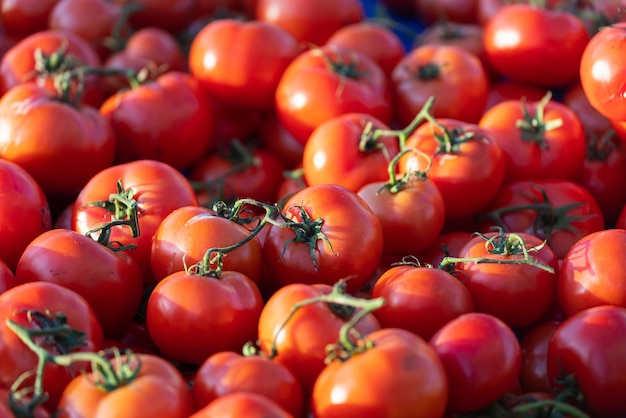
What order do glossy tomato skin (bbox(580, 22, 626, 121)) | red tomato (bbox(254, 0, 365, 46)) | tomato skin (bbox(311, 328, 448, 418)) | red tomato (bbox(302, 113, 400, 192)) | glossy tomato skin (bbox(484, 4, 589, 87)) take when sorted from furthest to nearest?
1. red tomato (bbox(254, 0, 365, 46))
2. glossy tomato skin (bbox(484, 4, 589, 87))
3. red tomato (bbox(302, 113, 400, 192))
4. glossy tomato skin (bbox(580, 22, 626, 121))
5. tomato skin (bbox(311, 328, 448, 418))

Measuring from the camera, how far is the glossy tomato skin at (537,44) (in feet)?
7.85

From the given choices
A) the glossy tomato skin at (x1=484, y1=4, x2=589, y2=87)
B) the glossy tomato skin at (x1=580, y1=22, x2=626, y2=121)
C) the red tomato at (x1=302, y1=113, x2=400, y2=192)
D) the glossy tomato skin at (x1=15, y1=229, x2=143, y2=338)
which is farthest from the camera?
the glossy tomato skin at (x1=484, y1=4, x2=589, y2=87)

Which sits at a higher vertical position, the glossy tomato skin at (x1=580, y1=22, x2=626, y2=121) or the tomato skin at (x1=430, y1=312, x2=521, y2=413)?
the glossy tomato skin at (x1=580, y1=22, x2=626, y2=121)

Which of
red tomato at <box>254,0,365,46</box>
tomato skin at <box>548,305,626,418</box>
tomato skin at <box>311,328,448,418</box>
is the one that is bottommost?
tomato skin at <box>548,305,626,418</box>

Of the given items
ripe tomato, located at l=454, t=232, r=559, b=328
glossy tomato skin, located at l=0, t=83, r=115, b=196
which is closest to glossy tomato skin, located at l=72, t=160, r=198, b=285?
glossy tomato skin, located at l=0, t=83, r=115, b=196

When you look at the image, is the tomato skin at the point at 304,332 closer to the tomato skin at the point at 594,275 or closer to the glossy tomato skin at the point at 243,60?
the tomato skin at the point at 594,275

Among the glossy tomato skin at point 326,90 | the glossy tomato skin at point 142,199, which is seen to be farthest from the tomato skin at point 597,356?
the glossy tomato skin at point 326,90

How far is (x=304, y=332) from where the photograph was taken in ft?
4.32

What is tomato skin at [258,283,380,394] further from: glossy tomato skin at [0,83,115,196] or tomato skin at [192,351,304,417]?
glossy tomato skin at [0,83,115,196]

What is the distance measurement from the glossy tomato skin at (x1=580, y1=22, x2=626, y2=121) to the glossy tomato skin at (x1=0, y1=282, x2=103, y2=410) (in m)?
1.27

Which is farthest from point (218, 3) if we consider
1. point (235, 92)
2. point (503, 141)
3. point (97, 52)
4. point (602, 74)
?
point (602, 74)

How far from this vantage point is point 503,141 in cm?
212

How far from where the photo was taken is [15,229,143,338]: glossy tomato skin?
5.00 feet

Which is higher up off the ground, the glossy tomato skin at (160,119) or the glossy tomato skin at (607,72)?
Result: the glossy tomato skin at (607,72)
